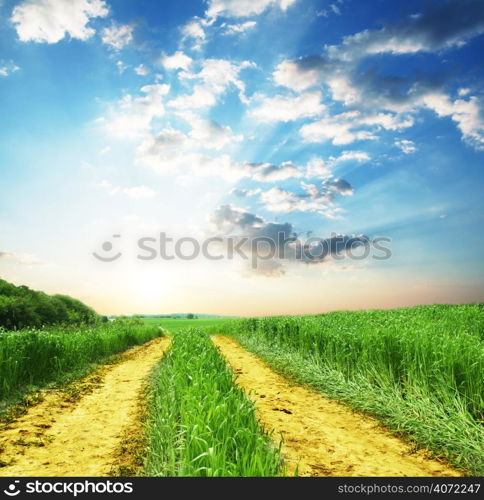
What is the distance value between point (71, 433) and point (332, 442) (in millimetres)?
4405

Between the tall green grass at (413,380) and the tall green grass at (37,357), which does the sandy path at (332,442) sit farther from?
the tall green grass at (37,357)

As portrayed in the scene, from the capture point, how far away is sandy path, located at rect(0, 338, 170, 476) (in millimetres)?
4941

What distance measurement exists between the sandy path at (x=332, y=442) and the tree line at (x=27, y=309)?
89.1ft

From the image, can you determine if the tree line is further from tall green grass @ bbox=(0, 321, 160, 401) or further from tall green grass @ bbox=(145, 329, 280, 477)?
tall green grass @ bbox=(145, 329, 280, 477)

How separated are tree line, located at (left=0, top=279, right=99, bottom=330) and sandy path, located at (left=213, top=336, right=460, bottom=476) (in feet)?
89.1

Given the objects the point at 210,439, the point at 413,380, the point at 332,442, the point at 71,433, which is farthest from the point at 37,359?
the point at 413,380

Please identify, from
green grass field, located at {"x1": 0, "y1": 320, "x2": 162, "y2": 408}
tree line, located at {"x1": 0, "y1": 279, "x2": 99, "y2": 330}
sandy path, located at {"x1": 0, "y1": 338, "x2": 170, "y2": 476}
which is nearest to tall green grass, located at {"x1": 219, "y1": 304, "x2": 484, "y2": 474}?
sandy path, located at {"x1": 0, "y1": 338, "x2": 170, "y2": 476}

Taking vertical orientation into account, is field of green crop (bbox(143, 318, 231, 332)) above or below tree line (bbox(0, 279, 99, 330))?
below

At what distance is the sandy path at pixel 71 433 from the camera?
4.94 m

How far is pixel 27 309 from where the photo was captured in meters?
38.9

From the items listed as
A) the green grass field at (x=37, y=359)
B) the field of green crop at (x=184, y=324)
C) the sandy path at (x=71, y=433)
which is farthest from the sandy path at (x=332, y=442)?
the field of green crop at (x=184, y=324)

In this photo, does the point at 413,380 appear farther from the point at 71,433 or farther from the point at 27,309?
the point at 27,309
